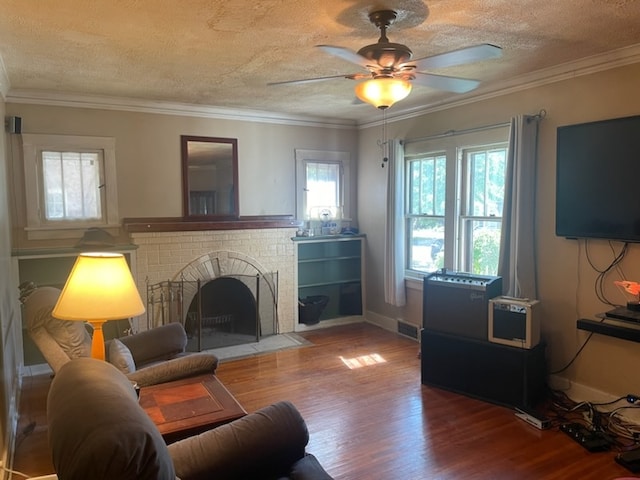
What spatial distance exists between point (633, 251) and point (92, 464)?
3.33 meters

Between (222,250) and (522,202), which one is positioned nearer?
(522,202)

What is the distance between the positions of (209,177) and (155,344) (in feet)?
7.41

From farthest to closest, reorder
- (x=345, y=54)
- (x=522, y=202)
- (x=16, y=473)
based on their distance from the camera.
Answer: (x=522, y=202) → (x=16, y=473) → (x=345, y=54)

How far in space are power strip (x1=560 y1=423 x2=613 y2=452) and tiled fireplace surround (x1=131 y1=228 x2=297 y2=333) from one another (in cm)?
306

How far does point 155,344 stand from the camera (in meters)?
3.08

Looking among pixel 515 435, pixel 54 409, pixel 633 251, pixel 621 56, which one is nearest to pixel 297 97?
pixel 621 56

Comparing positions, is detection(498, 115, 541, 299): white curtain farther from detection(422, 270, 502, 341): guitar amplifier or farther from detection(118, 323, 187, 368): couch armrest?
detection(118, 323, 187, 368): couch armrest

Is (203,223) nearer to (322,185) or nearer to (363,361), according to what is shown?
(322,185)

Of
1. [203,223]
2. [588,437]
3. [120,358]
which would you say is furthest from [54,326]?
[588,437]

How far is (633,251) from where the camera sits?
3.07m

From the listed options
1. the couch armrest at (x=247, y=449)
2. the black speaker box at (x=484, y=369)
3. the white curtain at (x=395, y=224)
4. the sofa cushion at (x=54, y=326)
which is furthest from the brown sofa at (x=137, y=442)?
the white curtain at (x=395, y=224)

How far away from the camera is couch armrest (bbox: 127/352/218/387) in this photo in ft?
7.95

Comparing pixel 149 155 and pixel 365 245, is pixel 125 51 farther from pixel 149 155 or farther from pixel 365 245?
pixel 365 245

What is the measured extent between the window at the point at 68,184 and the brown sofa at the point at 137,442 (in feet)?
10.5
